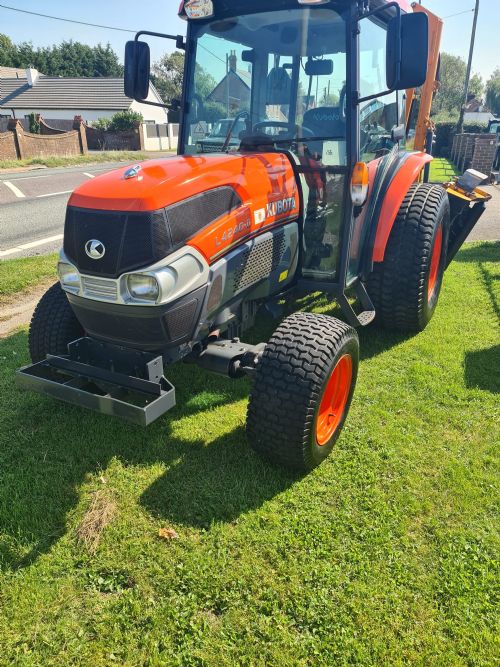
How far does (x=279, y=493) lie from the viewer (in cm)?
270

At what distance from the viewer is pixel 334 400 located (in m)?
3.10

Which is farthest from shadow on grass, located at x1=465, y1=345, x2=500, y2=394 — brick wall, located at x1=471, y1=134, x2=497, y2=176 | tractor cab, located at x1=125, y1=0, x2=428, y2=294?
brick wall, located at x1=471, y1=134, x2=497, y2=176

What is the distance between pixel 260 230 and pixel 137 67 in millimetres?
1587

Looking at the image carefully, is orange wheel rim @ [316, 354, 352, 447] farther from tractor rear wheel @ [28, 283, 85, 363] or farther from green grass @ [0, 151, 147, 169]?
green grass @ [0, 151, 147, 169]

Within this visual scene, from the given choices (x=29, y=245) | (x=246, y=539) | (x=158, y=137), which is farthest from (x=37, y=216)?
(x=158, y=137)

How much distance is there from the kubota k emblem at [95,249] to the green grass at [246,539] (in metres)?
1.18

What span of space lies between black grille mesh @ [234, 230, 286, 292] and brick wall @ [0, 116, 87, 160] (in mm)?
22824

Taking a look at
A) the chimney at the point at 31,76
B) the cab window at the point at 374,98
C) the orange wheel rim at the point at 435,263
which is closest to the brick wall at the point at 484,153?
the orange wheel rim at the point at 435,263

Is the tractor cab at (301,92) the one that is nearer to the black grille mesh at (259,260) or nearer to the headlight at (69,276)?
the black grille mesh at (259,260)

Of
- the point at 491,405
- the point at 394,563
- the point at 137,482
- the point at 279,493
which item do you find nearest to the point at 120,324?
the point at 137,482

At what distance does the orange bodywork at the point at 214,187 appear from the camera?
251 cm

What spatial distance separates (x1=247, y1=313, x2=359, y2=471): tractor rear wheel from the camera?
2.62m

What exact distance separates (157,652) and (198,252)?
1.73 m

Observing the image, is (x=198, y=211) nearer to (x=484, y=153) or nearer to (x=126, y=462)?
(x=126, y=462)
